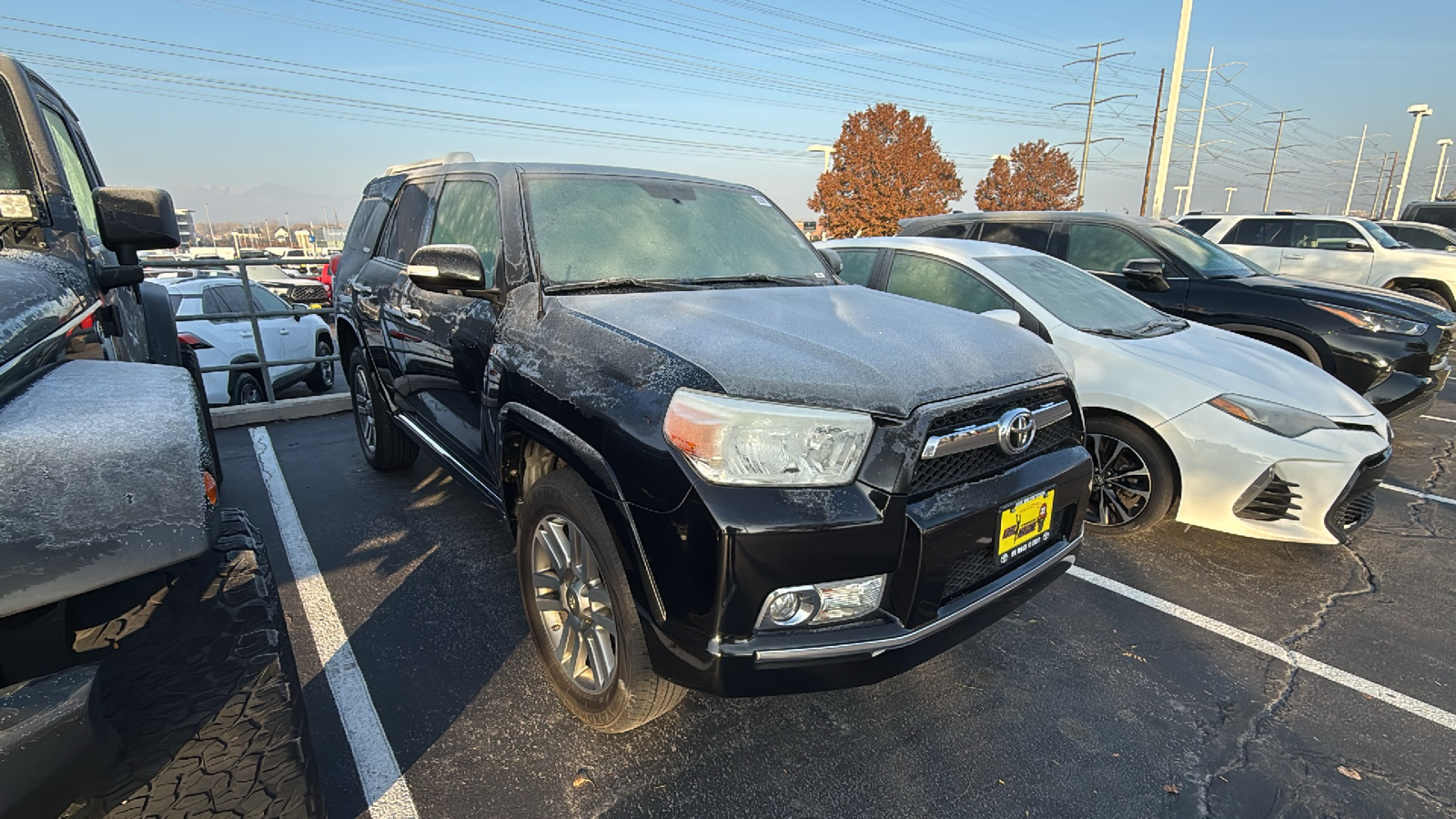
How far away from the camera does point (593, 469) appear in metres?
2.05

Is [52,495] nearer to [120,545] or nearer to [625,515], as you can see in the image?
[120,545]

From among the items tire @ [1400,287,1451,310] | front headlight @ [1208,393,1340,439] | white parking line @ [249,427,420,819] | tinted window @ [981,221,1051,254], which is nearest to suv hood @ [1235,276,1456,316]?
tinted window @ [981,221,1051,254]

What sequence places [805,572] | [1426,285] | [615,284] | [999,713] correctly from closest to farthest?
[805,572], [999,713], [615,284], [1426,285]

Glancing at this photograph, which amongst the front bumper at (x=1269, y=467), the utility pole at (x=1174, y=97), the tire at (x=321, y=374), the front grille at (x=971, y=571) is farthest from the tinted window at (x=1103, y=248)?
the utility pole at (x=1174, y=97)

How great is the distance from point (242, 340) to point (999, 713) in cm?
755

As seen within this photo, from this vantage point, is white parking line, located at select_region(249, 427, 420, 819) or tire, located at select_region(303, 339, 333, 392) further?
tire, located at select_region(303, 339, 333, 392)

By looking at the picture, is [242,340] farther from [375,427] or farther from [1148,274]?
[1148,274]

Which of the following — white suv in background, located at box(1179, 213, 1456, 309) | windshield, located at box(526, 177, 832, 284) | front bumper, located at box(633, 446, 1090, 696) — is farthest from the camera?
white suv in background, located at box(1179, 213, 1456, 309)

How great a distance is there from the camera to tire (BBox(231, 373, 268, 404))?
677cm

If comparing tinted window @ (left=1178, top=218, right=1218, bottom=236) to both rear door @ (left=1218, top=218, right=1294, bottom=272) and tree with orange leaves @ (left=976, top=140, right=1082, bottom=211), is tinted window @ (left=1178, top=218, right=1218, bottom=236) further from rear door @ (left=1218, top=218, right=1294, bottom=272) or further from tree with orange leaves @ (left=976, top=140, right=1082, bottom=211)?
tree with orange leaves @ (left=976, top=140, right=1082, bottom=211)

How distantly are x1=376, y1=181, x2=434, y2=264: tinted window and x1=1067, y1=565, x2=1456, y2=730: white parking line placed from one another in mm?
3911

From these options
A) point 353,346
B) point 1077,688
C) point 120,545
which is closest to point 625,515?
point 120,545

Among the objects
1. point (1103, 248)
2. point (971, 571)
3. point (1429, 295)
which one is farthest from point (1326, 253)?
point (971, 571)

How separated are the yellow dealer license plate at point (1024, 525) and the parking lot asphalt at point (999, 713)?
2.36ft
